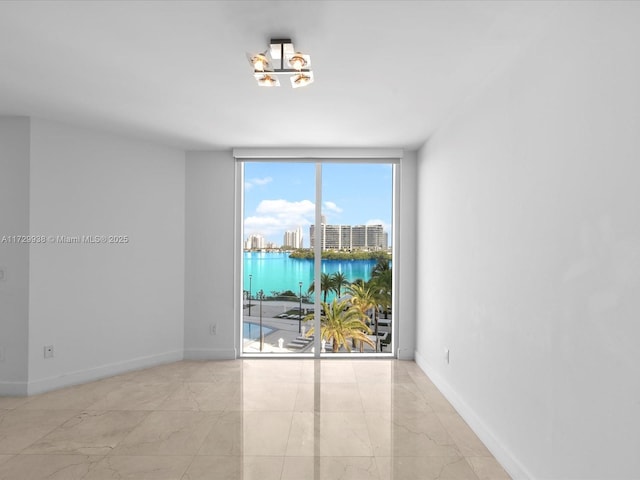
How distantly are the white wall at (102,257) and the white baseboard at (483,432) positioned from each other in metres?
2.97

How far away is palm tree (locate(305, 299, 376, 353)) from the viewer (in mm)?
4488

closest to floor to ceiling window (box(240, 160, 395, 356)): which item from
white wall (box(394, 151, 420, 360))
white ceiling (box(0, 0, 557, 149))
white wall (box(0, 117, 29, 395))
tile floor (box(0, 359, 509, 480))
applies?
white wall (box(394, 151, 420, 360))

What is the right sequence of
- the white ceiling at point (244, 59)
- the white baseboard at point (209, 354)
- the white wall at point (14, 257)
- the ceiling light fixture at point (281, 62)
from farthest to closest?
the white baseboard at point (209, 354) < the white wall at point (14, 257) < the ceiling light fixture at point (281, 62) < the white ceiling at point (244, 59)

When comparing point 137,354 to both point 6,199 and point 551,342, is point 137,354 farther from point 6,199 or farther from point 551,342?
point 551,342

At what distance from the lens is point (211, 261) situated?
4363 millimetres

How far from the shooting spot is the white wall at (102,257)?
11.0 feet

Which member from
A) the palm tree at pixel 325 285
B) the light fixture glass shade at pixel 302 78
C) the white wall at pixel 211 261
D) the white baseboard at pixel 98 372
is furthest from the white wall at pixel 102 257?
the light fixture glass shade at pixel 302 78

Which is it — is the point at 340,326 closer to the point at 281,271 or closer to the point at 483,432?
the point at 281,271

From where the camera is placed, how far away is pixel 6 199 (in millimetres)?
3248

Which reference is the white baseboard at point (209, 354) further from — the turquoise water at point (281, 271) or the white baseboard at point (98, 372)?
the turquoise water at point (281, 271)

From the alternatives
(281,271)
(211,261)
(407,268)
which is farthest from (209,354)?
(407,268)

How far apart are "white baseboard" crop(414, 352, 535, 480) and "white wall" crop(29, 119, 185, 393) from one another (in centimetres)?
297

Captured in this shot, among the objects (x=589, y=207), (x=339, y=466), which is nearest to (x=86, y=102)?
(x=339, y=466)

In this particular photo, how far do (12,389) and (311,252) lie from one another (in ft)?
10.3
